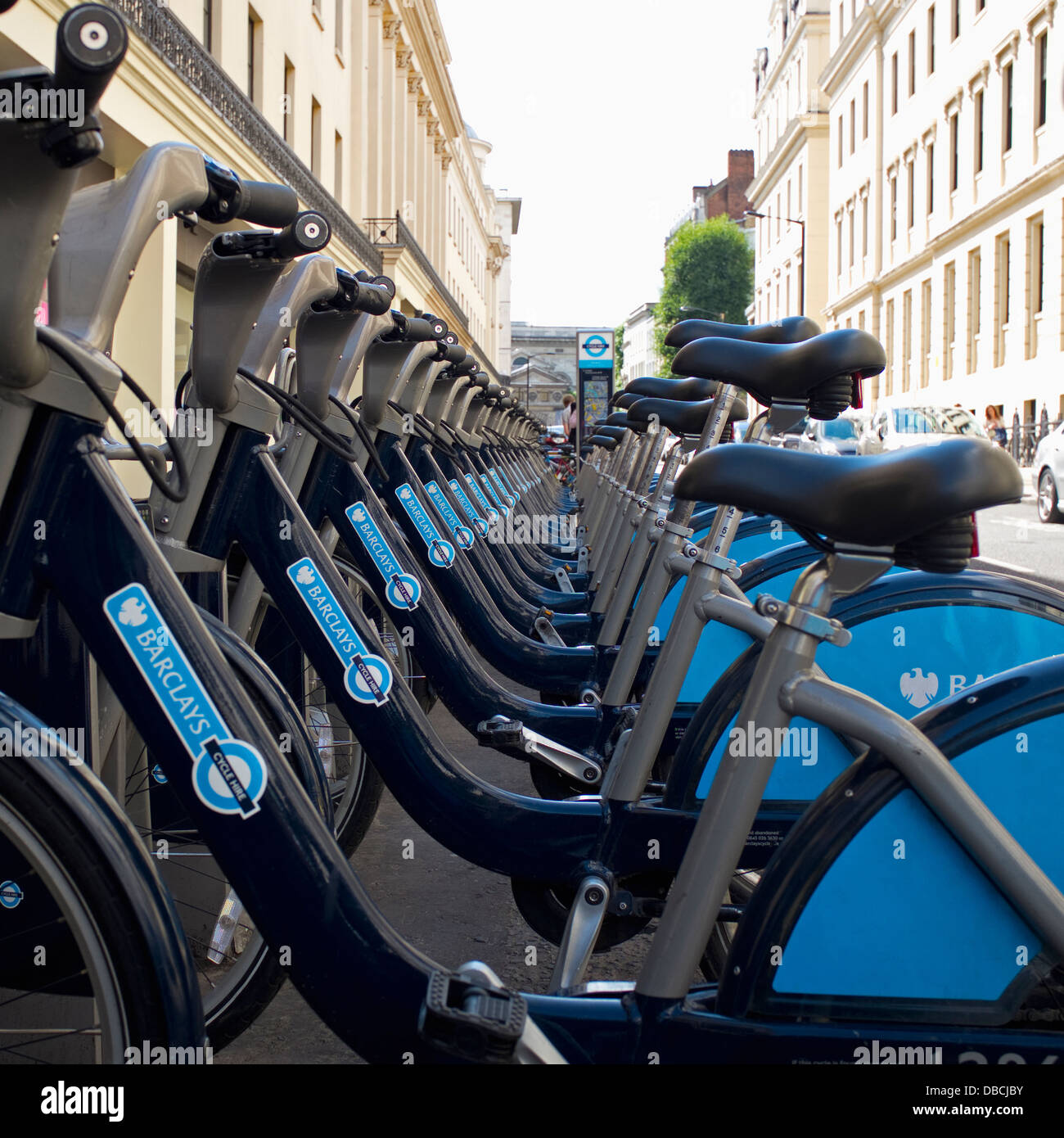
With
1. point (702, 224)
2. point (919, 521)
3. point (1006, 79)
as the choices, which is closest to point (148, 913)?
point (919, 521)

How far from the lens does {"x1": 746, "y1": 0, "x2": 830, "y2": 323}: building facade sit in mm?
54375

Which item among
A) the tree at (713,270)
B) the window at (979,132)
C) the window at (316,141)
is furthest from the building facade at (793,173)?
the window at (316,141)

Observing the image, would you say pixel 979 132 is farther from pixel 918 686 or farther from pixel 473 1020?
pixel 473 1020

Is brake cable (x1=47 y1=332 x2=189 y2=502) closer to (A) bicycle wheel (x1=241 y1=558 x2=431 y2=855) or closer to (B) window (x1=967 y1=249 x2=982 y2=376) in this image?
(A) bicycle wheel (x1=241 y1=558 x2=431 y2=855)

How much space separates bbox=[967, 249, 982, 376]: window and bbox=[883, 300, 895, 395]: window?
756cm

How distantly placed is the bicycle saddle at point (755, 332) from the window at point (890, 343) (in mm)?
40175

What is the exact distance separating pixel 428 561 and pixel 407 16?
3185 centimetres

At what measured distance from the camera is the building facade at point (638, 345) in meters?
113

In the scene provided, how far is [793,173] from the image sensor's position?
58344mm

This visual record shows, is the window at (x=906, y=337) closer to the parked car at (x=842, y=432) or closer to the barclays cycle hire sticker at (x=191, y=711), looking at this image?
the parked car at (x=842, y=432)

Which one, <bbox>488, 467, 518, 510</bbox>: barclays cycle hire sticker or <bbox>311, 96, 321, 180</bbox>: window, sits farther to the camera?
<bbox>311, 96, 321, 180</bbox>: window

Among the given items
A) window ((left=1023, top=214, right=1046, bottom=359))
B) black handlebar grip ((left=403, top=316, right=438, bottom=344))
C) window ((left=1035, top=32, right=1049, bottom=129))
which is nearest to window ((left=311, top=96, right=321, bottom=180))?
window ((left=1035, top=32, right=1049, bottom=129))
